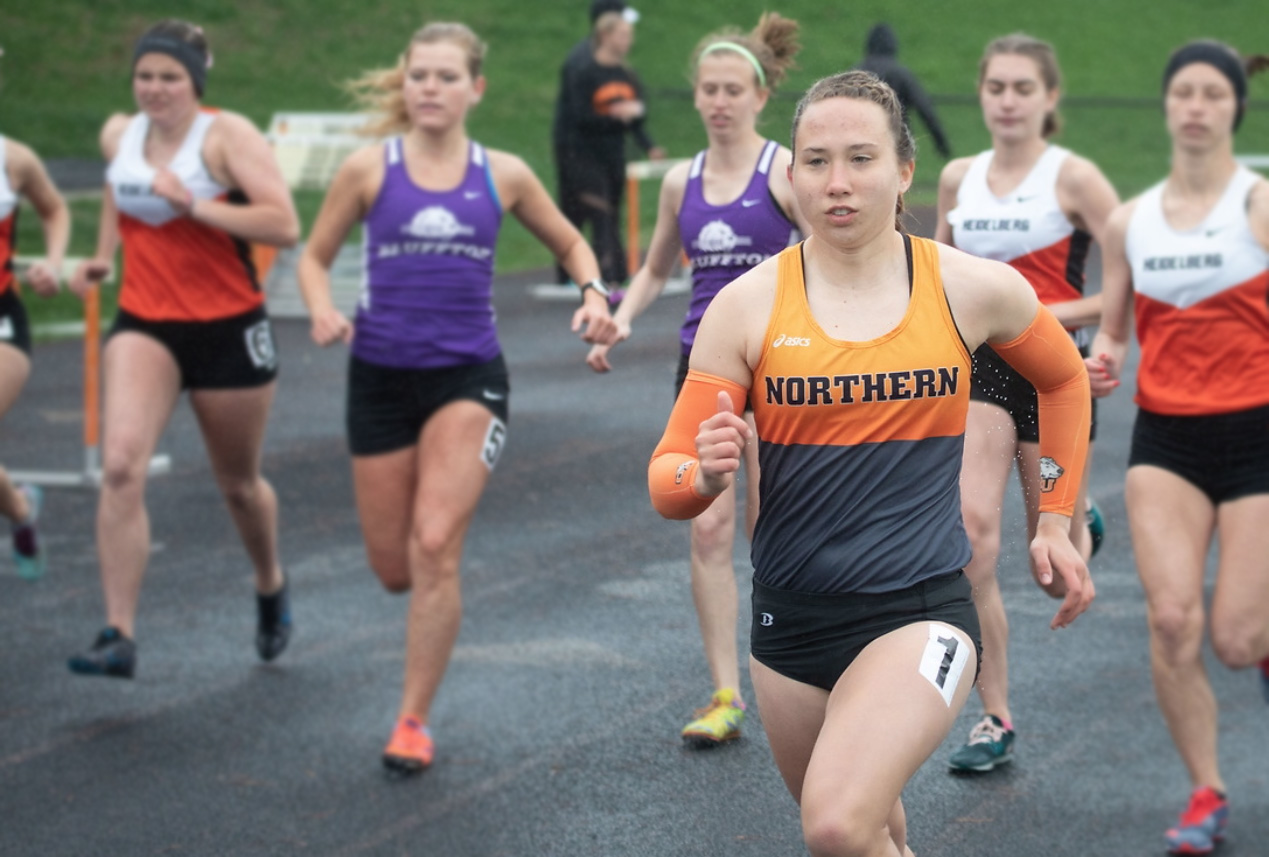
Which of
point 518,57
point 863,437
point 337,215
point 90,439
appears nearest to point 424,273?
point 337,215

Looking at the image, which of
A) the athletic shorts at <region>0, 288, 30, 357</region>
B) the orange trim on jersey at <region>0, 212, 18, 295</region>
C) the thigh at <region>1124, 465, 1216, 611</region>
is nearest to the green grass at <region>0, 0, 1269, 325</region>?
the orange trim on jersey at <region>0, 212, 18, 295</region>

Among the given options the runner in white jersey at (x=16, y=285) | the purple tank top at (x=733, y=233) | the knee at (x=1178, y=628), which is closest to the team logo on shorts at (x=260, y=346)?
the runner in white jersey at (x=16, y=285)

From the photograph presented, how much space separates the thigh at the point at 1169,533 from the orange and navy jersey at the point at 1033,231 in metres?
0.77

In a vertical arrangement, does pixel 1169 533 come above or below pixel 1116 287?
below

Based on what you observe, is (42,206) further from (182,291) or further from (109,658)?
(109,658)

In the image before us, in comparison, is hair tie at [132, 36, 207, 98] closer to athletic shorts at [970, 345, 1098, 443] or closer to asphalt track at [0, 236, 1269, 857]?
asphalt track at [0, 236, 1269, 857]

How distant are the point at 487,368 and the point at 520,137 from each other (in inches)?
845

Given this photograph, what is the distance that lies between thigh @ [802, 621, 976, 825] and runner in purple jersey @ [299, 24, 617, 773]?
2.63m

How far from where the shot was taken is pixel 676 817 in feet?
17.9

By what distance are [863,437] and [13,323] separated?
Answer: 4932 mm

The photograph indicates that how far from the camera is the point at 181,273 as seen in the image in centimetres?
712

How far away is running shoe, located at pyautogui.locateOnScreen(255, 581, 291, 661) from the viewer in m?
7.40

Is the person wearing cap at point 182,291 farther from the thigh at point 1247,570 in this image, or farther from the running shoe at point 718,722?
the thigh at point 1247,570

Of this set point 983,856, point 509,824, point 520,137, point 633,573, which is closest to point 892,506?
point 983,856
